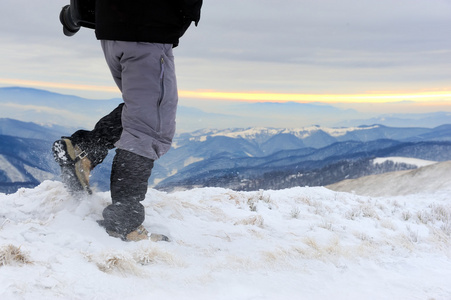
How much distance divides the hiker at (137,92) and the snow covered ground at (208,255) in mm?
267

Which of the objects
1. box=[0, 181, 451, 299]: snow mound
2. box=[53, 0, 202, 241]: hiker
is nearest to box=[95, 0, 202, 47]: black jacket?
box=[53, 0, 202, 241]: hiker

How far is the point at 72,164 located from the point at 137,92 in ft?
2.91

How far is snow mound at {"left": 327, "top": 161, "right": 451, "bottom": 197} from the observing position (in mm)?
10179

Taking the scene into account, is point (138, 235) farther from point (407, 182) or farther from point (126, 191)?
point (407, 182)

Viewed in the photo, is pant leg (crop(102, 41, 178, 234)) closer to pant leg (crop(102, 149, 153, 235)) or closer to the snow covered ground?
pant leg (crop(102, 149, 153, 235))

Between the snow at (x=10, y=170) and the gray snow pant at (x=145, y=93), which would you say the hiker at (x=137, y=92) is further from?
the snow at (x=10, y=170)

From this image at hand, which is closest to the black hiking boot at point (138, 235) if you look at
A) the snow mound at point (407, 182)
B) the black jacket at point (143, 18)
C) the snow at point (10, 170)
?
the black jacket at point (143, 18)

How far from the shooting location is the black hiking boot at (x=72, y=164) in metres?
3.20

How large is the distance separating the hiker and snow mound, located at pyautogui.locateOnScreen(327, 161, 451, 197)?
766 cm

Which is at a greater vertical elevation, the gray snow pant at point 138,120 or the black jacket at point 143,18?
the black jacket at point 143,18

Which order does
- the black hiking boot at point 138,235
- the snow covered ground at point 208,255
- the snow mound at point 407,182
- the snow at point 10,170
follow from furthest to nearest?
the snow at point 10,170 < the snow mound at point 407,182 < the black hiking boot at point 138,235 < the snow covered ground at point 208,255

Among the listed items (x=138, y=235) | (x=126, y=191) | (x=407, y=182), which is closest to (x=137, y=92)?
(x=126, y=191)

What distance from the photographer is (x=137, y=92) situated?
301 centimetres

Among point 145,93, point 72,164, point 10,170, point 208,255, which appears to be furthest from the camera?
point 10,170
